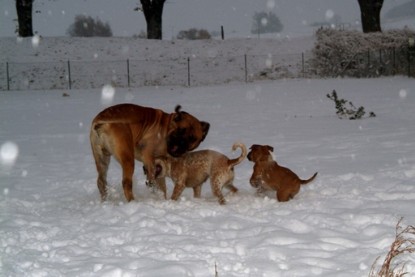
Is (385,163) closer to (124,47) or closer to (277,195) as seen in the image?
(277,195)

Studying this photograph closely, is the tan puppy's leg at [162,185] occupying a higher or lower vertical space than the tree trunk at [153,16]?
lower

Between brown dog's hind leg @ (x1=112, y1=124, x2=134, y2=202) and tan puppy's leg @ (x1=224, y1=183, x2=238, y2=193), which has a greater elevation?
brown dog's hind leg @ (x1=112, y1=124, x2=134, y2=202)

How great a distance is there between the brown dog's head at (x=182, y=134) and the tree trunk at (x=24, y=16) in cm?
4012

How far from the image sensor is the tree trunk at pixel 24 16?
4388 centimetres

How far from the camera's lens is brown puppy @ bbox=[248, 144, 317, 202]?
7.02 meters

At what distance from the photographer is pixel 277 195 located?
7059 millimetres

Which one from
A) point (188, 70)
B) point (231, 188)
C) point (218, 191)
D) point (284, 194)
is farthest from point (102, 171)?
point (188, 70)

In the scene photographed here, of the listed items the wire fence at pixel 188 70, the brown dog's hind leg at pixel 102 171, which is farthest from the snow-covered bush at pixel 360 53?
the brown dog's hind leg at pixel 102 171

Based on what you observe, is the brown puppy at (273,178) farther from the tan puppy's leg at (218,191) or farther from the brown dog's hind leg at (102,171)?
the brown dog's hind leg at (102,171)

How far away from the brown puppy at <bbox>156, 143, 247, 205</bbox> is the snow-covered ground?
26 centimetres

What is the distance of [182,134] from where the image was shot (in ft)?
23.8

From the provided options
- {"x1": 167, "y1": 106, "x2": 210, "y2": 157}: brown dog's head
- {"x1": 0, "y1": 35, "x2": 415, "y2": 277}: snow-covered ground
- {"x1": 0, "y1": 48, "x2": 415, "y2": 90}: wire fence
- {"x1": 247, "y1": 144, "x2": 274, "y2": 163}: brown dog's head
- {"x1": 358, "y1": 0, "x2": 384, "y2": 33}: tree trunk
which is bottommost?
{"x1": 0, "y1": 35, "x2": 415, "y2": 277}: snow-covered ground

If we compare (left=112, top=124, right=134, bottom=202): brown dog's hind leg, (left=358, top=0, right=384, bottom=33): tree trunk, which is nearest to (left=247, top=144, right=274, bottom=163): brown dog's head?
(left=112, top=124, right=134, bottom=202): brown dog's hind leg

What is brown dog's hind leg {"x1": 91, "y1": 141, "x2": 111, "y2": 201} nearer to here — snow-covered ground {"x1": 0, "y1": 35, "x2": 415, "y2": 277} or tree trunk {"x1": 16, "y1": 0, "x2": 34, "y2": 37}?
snow-covered ground {"x1": 0, "y1": 35, "x2": 415, "y2": 277}
